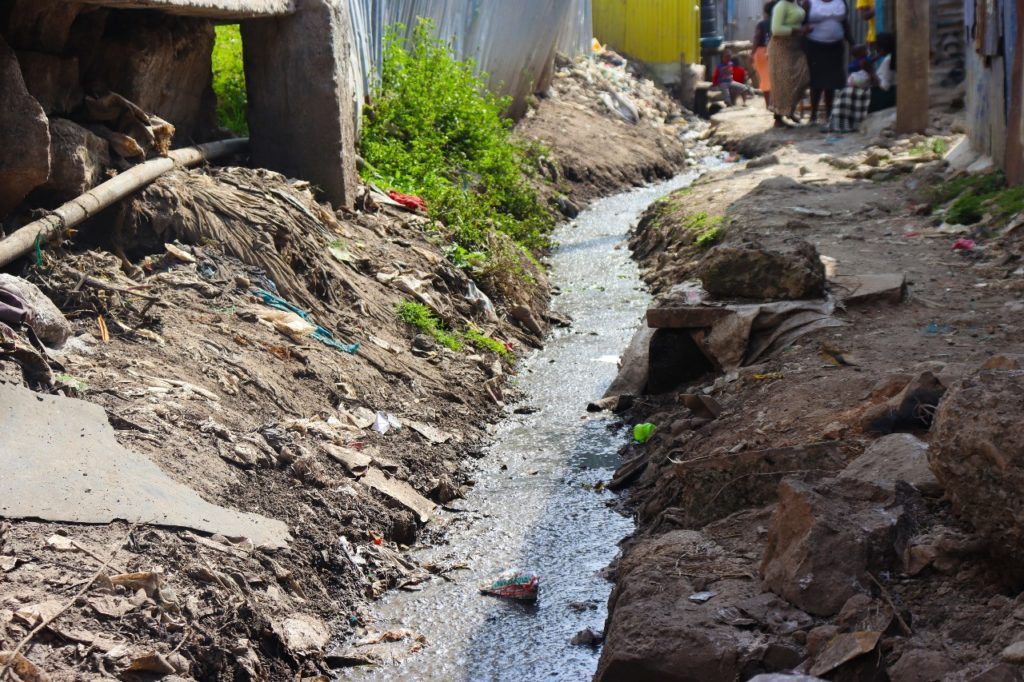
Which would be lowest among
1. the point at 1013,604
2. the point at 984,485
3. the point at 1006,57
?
the point at 1013,604

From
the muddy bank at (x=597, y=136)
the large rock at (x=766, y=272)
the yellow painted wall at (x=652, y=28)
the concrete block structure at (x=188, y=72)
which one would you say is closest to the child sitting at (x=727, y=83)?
the yellow painted wall at (x=652, y=28)

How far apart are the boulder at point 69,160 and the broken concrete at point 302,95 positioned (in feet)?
6.25

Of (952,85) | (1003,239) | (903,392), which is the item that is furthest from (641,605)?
(952,85)

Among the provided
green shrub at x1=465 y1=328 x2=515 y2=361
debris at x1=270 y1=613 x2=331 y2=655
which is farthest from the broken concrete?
debris at x1=270 y1=613 x2=331 y2=655

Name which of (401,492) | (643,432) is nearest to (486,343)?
(643,432)

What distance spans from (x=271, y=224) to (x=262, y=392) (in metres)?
1.50

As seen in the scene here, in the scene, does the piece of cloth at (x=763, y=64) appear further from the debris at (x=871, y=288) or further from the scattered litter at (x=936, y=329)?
the scattered litter at (x=936, y=329)

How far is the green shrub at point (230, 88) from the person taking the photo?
7773mm

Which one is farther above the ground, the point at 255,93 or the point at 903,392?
the point at 255,93

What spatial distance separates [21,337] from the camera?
430cm

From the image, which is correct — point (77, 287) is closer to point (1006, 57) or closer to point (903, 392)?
point (903, 392)

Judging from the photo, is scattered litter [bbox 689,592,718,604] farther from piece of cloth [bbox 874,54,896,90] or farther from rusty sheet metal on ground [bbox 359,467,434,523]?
piece of cloth [bbox 874,54,896,90]

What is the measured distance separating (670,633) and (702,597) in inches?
8.3

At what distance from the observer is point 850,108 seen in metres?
13.0
